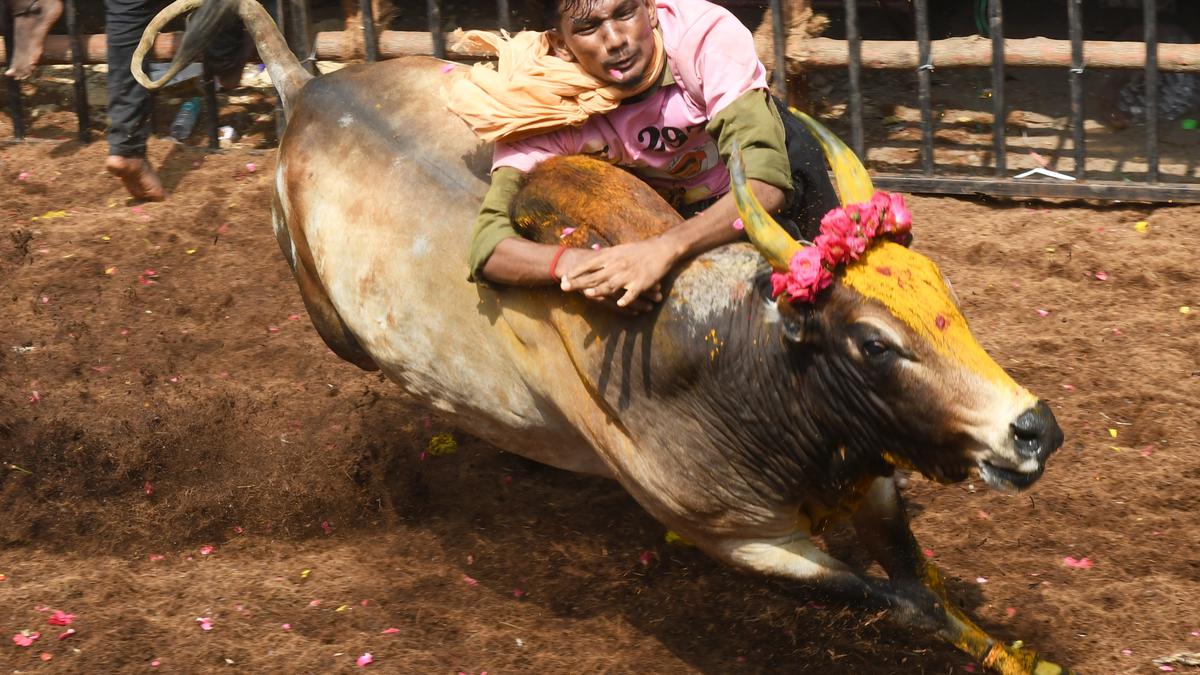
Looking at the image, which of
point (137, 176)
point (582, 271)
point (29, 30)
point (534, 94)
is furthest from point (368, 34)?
point (582, 271)

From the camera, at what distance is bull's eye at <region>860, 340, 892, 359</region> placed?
302cm

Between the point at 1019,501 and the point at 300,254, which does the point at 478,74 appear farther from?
the point at 1019,501

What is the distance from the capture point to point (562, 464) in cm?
423

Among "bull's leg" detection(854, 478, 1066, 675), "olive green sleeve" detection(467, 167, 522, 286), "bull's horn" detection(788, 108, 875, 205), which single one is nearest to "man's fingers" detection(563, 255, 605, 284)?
"olive green sleeve" detection(467, 167, 522, 286)

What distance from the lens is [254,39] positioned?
5043 millimetres

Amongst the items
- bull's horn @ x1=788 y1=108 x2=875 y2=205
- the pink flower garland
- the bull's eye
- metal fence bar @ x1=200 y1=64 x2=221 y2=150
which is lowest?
metal fence bar @ x1=200 y1=64 x2=221 y2=150

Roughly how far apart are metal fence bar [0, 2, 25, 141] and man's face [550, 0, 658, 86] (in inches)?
211

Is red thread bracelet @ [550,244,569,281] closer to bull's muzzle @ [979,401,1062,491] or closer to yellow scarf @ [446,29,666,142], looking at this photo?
yellow scarf @ [446,29,666,142]

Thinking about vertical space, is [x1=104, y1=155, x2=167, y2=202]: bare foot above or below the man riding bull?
below

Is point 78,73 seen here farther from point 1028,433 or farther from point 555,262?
point 1028,433

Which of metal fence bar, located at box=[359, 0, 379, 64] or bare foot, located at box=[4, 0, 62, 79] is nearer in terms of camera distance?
metal fence bar, located at box=[359, 0, 379, 64]

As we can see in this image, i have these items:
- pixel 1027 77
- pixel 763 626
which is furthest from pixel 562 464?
pixel 1027 77

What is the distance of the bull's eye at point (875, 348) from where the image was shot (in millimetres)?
3018

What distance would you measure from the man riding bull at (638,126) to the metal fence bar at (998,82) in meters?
3.02
